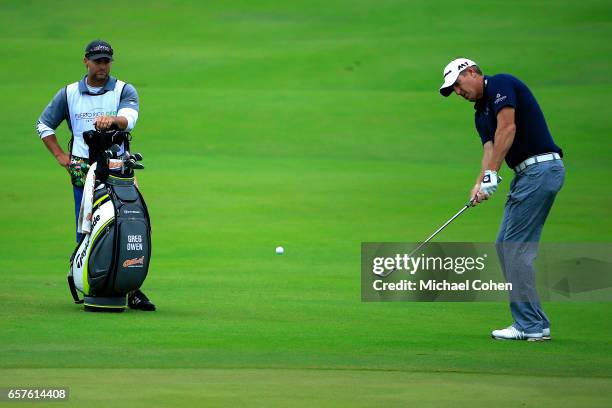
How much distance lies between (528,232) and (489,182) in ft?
1.56

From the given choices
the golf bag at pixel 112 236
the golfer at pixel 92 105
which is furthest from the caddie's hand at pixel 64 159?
the golf bag at pixel 112 236

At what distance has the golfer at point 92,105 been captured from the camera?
35.7 ft

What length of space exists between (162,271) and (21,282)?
1966 millimetres

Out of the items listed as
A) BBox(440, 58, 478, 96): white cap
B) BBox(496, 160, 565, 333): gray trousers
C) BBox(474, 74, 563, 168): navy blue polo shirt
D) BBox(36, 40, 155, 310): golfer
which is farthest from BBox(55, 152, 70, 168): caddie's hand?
BBox(496, 160, 565, 333): gray trousers

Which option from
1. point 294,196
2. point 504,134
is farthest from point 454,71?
point 294,196

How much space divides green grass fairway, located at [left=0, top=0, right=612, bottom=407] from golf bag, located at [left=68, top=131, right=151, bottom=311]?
280 mm

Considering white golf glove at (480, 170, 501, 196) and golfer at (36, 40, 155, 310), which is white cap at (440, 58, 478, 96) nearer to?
white golf glove at (480, 170, 501, 196)

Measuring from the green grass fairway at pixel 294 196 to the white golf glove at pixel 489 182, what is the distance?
1.08 meters

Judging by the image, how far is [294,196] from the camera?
74.5ft

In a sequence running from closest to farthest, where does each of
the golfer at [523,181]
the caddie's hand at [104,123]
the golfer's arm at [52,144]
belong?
the golfer at [523,181] → the caddie's hand at [104,123] → the golfer's arm at [52,144]

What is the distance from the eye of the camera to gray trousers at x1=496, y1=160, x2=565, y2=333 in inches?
379

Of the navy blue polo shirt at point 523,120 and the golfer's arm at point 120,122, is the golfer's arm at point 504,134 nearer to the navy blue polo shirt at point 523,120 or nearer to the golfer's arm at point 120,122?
the navy blue polo shirt at point 523,120

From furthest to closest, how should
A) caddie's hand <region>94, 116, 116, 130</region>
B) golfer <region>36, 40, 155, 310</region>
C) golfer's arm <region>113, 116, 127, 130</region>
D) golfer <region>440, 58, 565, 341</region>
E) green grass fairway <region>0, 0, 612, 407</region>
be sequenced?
golfer <region>36, 40, 155, 310</region>, golfer's arm <region>113, 116, 127, 130</region>, caddie's hand <region>94, 116, 116, 130</region>, golfer <region>440, 58, 565, 341</region>, green grass fairway <region>0, 0, 612, 407</region>

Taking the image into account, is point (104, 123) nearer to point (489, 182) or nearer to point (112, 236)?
point (112, 236)
